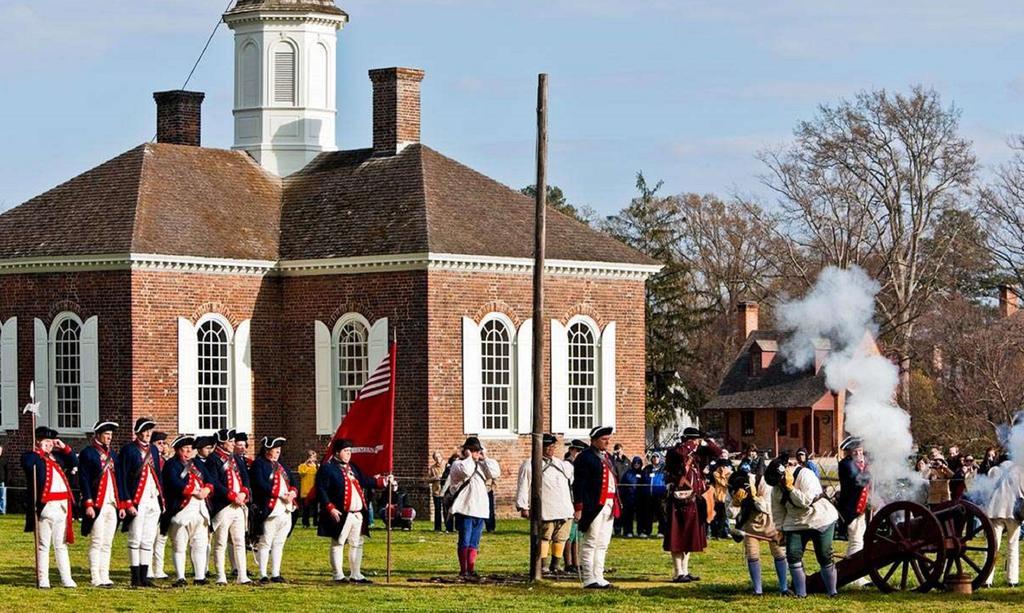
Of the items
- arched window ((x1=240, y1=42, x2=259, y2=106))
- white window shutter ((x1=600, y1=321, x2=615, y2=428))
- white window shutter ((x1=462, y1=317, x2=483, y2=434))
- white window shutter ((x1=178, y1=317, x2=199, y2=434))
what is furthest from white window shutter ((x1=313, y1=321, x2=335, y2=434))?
arched window ((x1=240, y1=42, x2=259, y2=106))

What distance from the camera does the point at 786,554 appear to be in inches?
904

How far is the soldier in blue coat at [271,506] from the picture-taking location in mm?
24828

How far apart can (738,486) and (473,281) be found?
653 inches

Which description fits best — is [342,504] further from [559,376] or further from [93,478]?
[559,376]

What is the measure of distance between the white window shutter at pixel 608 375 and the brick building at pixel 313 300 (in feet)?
0.12

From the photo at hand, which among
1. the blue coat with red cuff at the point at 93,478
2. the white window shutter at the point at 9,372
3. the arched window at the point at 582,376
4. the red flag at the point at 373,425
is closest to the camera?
the blue coat with red cuff at the point at 93,478

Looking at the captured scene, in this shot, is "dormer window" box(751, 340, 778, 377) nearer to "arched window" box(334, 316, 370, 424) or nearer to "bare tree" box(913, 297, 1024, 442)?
"bare tree" box(913, 297, 1024, 442)

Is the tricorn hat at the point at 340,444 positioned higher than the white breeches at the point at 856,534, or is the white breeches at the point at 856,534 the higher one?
the tricorn hat at the point at 340,444

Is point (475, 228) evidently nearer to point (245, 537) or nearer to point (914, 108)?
point (245, 537)

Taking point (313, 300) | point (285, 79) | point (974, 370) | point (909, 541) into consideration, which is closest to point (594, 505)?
point (909, 541)

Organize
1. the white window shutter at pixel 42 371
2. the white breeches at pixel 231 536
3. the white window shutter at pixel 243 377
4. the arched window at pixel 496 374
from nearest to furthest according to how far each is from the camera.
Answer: the white breeches at pixel 231 536 < the arched window at pixel 496 374 < the white window shutter at pixel 42 371 < the white window shutter at pixel 243 377

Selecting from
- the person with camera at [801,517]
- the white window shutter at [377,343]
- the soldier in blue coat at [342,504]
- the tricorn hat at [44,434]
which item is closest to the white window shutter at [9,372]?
the white window shutter at [377,343]

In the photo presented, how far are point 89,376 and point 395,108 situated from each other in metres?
7.86

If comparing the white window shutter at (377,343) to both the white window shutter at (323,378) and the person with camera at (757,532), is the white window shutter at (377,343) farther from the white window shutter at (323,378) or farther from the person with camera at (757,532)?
the person with camera at (757,532)
